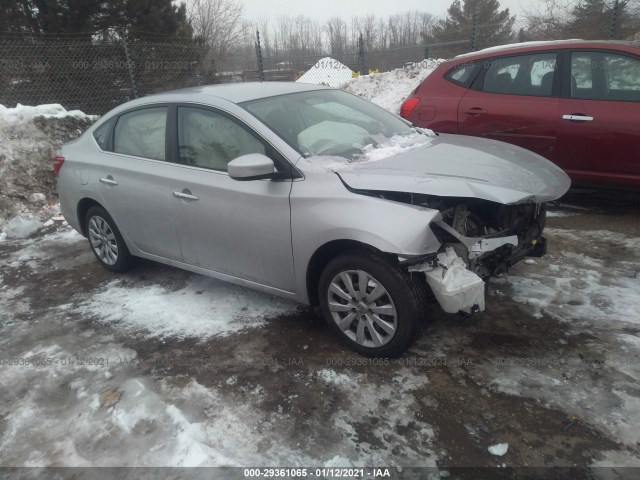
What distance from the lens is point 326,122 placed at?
347cm

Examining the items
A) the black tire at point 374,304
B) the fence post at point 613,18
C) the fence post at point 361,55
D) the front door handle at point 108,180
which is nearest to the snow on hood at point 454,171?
the black tire at point 374,304

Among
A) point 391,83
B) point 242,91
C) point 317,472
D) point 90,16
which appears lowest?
point 317,472

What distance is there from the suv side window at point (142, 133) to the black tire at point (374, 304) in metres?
1.82

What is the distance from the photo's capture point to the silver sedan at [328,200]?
2.70 metres

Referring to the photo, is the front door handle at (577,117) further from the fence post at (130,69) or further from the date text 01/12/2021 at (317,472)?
the fence post at (130,69)

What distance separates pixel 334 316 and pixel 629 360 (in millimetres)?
1779

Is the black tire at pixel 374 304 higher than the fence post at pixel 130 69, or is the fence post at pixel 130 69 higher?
the fence post at pixel 130 69

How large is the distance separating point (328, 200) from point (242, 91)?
1.38 m

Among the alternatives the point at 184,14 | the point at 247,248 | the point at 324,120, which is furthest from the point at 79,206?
the point at 184,14

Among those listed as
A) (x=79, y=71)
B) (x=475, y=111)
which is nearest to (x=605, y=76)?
(x=475, y=111)

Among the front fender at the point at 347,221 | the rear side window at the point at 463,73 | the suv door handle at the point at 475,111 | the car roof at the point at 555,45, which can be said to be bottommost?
the front fender at the point at 347,221

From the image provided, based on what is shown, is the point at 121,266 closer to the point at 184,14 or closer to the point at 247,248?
the point at 247,248

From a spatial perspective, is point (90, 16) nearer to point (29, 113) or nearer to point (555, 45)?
point (29, 113)

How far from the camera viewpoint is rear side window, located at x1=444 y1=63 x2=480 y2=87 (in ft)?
17.8
